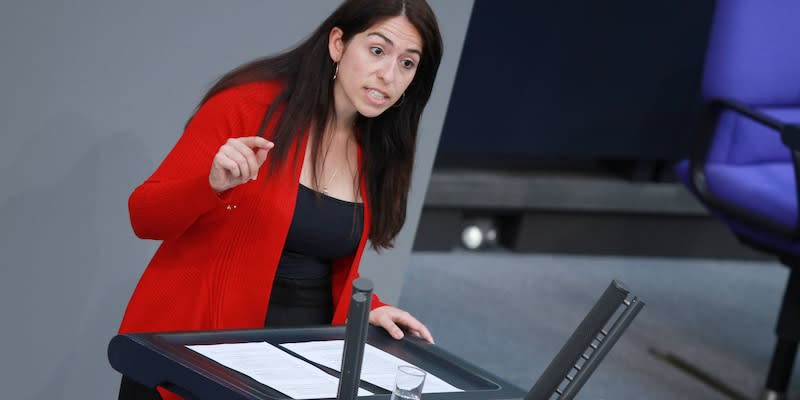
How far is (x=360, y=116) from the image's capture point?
211cm

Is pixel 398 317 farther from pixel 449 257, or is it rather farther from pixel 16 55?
pixel 449 257

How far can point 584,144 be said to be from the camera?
191 inches

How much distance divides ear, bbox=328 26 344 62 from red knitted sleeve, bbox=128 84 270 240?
0.44 ft

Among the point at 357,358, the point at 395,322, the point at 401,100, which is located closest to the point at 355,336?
the point at 357,358

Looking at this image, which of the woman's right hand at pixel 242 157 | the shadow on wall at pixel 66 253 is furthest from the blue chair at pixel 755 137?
the woman's right hand at pixel 242 157

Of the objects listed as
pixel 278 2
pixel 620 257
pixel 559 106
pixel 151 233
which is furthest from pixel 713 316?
pixel 151 233

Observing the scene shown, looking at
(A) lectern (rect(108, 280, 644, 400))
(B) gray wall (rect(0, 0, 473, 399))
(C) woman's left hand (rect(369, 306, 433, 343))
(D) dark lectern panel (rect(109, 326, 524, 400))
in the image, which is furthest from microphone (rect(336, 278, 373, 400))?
(B) gray wall (rect(0, 0, 473, 399))

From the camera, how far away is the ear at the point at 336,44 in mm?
1997

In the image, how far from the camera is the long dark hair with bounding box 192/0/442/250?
6.42ft

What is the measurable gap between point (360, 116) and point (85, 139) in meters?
0.56

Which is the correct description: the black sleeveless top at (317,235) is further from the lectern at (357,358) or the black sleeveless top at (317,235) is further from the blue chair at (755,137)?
the blue chair at (755,137)

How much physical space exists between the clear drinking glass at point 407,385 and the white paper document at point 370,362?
216 mm

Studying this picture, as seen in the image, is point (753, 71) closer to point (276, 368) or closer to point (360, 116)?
point (360, 116)

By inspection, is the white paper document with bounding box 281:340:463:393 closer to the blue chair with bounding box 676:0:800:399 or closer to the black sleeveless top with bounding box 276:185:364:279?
the black sleeveless top with bounding box 276:185:364:279
